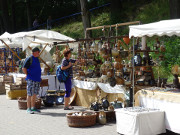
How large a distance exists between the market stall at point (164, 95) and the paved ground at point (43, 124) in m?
0.95

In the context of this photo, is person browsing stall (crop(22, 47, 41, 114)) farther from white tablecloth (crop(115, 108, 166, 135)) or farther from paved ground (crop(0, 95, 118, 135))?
white tablecloth (crop(115, 108, 166, 135))

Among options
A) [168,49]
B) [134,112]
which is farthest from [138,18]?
[134,112]

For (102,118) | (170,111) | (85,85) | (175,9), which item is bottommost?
(102,118)

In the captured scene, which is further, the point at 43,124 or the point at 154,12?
the point at 154,12

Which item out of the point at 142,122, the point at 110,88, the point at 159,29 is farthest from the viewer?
the point at 110,88

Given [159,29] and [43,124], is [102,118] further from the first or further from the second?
[159,29]

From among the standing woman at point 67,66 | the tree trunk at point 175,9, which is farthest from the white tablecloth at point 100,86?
the tree trunk at point 175,9

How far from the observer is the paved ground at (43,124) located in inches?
241

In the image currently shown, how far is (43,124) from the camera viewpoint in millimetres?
6812

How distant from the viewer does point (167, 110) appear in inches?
218

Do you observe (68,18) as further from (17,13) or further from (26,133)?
(26,133)

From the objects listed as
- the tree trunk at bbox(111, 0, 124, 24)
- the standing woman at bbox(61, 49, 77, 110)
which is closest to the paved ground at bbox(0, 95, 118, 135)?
the standing woman at bbox(61, 49, 77, 110)

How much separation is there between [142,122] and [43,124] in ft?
8.03

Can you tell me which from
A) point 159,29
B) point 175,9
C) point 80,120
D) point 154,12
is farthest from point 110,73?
point 154,12
